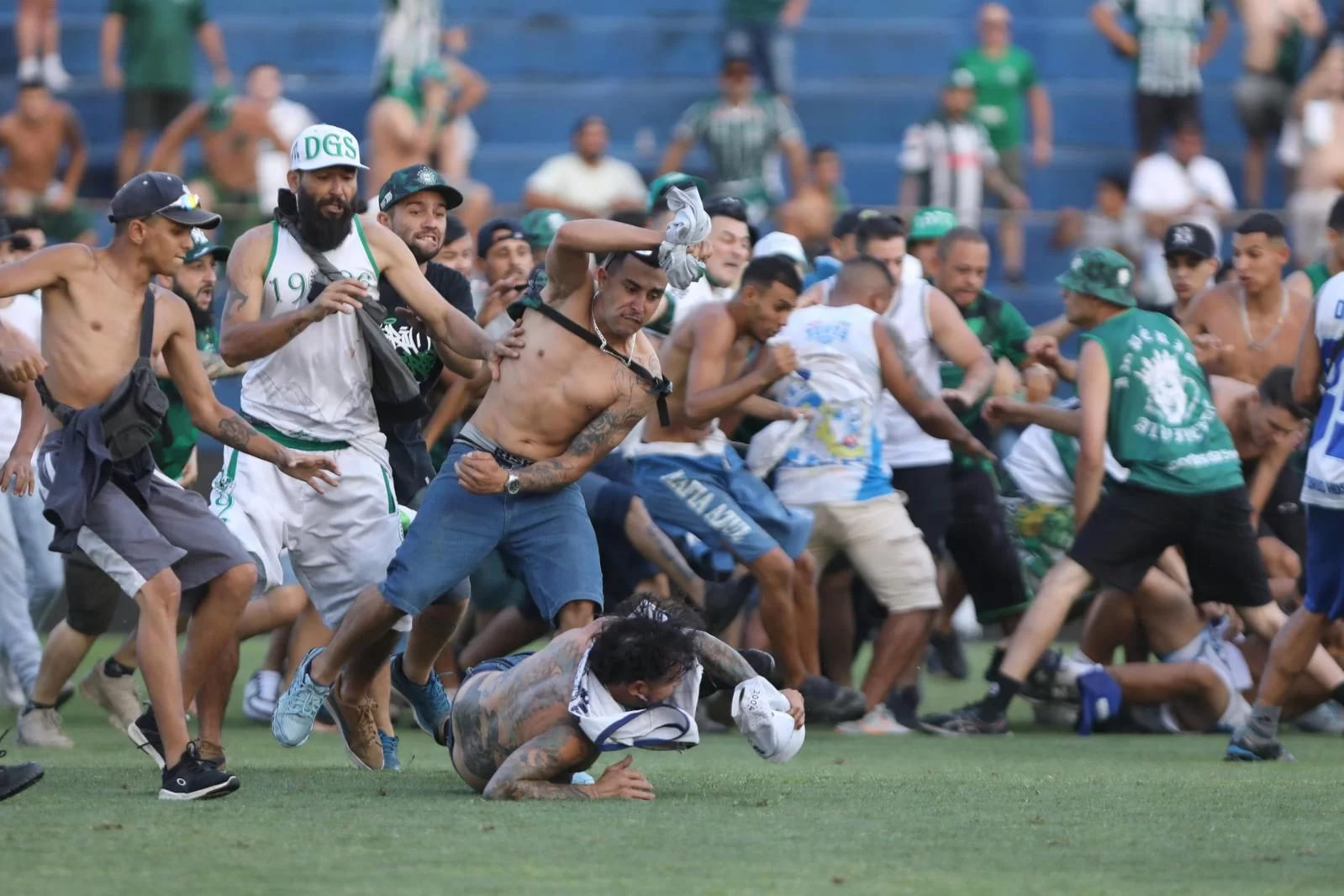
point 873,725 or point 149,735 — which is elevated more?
point 149,735

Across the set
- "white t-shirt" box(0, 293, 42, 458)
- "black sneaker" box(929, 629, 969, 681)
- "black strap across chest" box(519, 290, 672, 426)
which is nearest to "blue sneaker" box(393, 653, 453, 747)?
"black strap across chest" box(519, 290, 672, 426)

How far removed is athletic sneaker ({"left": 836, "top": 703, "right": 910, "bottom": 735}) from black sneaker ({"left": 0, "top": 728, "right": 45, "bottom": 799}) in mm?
4293

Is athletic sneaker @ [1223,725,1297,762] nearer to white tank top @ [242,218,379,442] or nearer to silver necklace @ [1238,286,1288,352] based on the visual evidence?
silver necklace @ [1238,286,1288,352]

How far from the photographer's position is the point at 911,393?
995cm

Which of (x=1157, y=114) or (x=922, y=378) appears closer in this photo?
(x=922, y=378)

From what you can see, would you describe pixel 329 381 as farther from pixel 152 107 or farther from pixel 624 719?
pixel 152 107

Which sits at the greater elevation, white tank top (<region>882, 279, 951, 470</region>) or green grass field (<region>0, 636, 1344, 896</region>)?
white tank top (<region>882, 279, 951, 470</region>)

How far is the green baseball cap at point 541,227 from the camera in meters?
10.9

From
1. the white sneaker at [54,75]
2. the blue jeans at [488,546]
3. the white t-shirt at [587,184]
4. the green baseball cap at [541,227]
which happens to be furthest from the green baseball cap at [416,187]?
the white sneaker at [54,75]

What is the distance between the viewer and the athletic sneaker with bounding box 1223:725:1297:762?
830cm

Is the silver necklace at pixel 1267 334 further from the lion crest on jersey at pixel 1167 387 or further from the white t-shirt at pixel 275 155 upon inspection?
the white t-shirt at pixel 275 155

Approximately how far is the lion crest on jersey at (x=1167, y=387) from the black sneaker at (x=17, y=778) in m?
4.83

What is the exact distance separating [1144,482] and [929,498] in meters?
1.46

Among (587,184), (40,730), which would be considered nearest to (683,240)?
(40,730)
